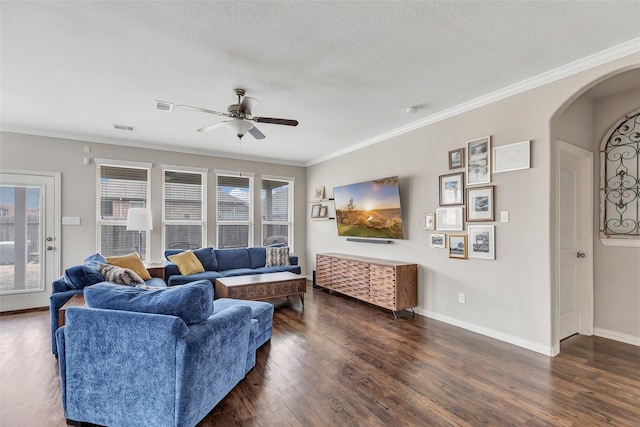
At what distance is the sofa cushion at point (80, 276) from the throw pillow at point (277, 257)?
2.95m

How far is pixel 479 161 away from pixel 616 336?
2.36m

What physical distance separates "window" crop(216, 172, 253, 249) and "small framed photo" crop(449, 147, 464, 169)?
4.04 meters

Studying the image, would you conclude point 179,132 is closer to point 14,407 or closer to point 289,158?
point 289,158

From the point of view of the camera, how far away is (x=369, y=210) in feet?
16.6

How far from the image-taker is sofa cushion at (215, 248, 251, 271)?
5664 millimetres

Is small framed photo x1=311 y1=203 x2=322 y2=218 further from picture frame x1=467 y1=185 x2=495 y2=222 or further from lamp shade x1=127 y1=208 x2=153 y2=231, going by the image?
picture frame x1=467 y1=185 x2=495 y2=222

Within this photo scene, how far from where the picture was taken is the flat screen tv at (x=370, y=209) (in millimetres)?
4586

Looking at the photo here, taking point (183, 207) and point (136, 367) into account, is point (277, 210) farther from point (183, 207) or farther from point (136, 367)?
point (136, 367)

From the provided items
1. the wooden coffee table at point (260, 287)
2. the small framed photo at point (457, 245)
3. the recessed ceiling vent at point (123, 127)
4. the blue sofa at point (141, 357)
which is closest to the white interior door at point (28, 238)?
the recessed ceiling vent at point (123, 127)

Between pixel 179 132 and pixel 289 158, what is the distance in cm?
240

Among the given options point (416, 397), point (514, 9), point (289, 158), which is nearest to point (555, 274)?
point (416, 397)

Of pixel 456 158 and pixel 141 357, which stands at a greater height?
pixel 456 158

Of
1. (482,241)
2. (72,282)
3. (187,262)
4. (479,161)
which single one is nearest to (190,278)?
(187,262)

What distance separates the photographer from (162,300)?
189cm
